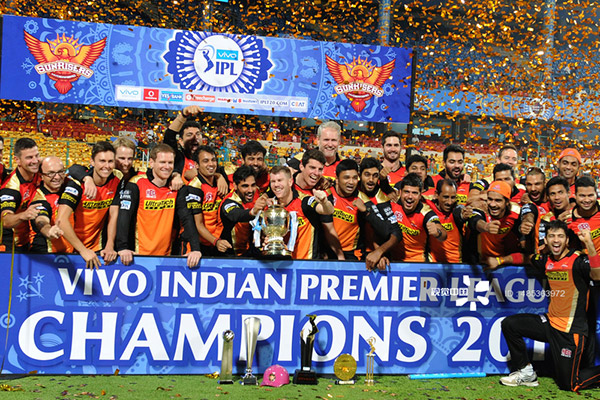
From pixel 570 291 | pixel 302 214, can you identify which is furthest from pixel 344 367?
pixel 570 291

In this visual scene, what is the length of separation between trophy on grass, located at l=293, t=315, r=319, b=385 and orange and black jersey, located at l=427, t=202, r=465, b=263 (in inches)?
71.3

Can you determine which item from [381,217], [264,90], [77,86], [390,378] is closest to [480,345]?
[390,378]

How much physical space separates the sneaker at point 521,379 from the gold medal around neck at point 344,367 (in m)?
1.50

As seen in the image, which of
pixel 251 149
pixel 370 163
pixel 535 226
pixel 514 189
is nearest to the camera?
pixel 535 226

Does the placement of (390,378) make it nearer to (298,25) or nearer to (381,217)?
(381,217)

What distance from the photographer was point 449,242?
6508 mm

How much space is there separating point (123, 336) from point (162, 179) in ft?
5.12

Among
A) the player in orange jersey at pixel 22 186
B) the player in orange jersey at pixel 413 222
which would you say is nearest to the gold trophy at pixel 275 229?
the player in orange jersey at pixel 413 222

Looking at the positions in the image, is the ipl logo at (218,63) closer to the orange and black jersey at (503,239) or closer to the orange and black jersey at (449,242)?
the orange and black jersey at (449,242)

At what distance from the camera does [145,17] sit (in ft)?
104

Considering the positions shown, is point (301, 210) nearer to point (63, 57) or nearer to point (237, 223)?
point (237, 223)

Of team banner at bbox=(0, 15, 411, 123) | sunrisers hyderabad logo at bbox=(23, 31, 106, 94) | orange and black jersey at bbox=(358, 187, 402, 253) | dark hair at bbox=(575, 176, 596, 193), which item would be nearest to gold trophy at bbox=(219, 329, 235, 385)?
orange and black jersey at bbox=(358, 187, 402, 253)

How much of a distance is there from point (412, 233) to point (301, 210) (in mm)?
1283

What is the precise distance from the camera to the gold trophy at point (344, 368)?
5.42 metres
